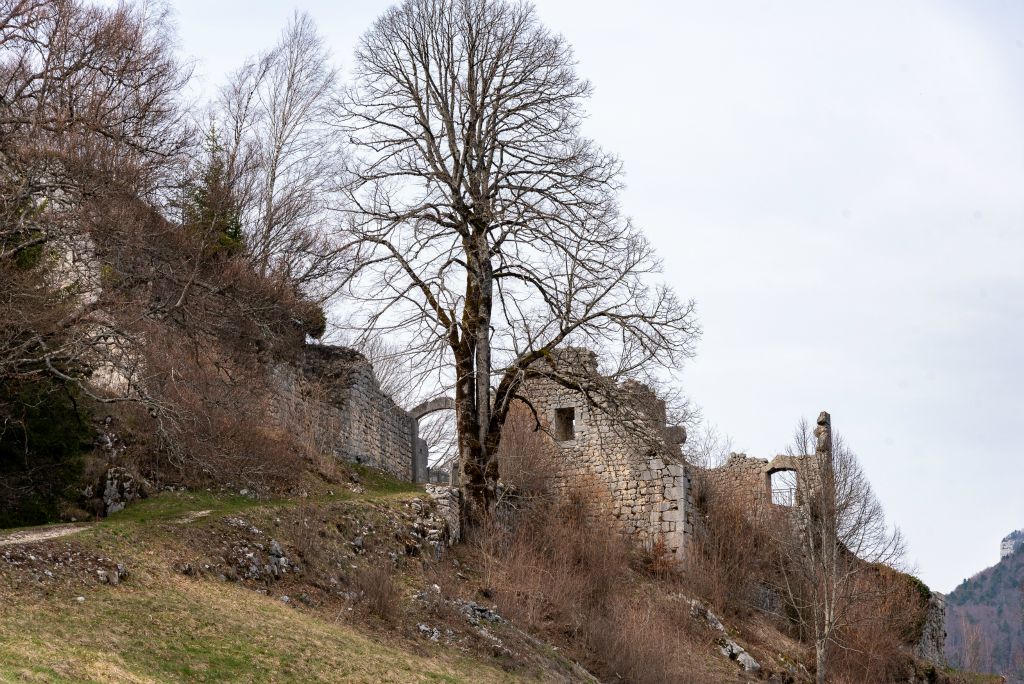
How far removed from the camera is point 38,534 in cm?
1332

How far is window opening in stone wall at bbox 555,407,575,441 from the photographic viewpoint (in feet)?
82.5

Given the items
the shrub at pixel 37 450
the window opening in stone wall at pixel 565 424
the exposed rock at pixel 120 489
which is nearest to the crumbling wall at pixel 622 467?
the window opening in stone wall at pixel 565 424

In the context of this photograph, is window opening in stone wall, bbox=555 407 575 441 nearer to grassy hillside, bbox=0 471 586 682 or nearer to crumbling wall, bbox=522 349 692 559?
crumbling wall, bbox=522 349 692 559

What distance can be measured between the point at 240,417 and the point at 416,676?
757cm

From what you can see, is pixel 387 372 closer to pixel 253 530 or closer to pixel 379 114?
pixel 379 114

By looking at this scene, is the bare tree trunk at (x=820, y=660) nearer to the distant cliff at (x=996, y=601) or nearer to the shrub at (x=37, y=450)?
the shrub at (x=37, y=450)

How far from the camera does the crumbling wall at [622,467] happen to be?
2309 cm

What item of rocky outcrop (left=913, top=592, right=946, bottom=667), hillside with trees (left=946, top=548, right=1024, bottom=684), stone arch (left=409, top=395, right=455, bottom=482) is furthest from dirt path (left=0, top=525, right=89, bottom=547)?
hillside with trees (left=946, top=548, right=1024, bottom=684)

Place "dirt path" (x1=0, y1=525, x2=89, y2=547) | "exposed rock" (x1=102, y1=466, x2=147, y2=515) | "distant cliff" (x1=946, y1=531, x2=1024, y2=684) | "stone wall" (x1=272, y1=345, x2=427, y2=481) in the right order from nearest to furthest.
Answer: "dirt path" (x1=0, y1=525, x2=89, y2=547) → "exposed rock" (x1=102, y1=466, x2=147, y2=515) → "stone wall" (x1=272, y1=345, x2=427, y2=481) → "distant cliff" (x1=946, y1=531, x2=1024, y2=684)

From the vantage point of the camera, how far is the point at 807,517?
23.2 m

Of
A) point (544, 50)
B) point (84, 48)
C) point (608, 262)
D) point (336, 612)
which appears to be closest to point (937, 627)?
point (608, 262)

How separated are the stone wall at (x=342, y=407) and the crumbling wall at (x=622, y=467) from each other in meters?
3.29

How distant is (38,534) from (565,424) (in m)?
13.9

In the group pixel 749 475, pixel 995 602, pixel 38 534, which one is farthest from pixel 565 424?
pixel 995 602
